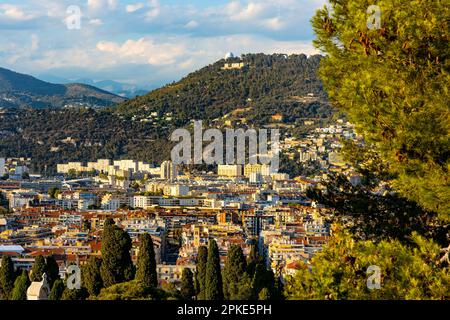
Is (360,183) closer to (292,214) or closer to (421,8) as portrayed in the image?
(421,8)

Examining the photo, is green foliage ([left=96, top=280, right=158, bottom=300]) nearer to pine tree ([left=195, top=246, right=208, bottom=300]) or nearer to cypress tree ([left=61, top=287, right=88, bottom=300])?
cypress tree ([left=61, top=287, right=88, bottom=300])

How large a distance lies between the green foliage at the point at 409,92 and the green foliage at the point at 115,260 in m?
10.4

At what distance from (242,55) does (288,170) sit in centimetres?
3403

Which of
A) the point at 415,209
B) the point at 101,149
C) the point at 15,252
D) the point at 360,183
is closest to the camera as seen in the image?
the point at 415,209

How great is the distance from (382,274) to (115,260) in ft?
35.0

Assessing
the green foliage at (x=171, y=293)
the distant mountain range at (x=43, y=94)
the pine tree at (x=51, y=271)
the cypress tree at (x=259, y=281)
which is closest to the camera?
the green foliage at (x=171, y=293)

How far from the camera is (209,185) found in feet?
177

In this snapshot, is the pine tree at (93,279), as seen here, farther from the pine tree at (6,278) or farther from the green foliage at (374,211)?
the green foliage at (374,211)

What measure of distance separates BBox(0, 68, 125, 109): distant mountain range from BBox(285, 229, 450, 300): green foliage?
115 meters

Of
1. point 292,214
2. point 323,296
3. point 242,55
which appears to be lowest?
point 292,214

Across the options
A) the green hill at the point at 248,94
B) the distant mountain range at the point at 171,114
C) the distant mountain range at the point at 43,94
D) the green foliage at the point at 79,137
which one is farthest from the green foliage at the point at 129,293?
the distant mountain range at the point at 43,94

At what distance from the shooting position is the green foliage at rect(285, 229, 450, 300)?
12.9 feet

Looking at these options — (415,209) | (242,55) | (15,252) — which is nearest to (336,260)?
(415,209)

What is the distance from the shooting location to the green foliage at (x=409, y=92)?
13.6 ft
